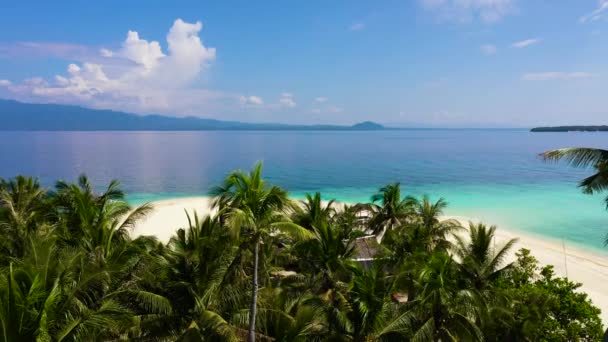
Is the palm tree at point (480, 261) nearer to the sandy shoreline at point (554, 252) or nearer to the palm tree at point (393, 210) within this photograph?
the palm tree at point (393, 210)

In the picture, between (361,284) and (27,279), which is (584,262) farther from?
(27,279)

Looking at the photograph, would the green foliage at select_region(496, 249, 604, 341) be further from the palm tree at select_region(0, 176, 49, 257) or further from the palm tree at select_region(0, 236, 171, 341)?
the palm tree at select_region(0, 176, 49, 257)

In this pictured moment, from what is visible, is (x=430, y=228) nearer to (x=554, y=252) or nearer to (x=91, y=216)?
(x=91, y=216)

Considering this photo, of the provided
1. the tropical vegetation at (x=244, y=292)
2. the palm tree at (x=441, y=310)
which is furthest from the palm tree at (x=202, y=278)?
the palm tree at (x=441, y=310)

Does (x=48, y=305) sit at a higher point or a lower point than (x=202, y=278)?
higher

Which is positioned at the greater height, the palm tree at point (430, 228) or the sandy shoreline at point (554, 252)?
the palm tree at point (430, 228)

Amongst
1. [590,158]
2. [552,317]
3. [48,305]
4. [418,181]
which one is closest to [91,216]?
[48,305]

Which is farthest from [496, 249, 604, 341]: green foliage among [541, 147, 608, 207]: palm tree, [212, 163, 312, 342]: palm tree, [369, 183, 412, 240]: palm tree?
[369, 183, 412, 240]: palm tree

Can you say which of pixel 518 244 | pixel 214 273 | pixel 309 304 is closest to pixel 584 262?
pixel 518 244
